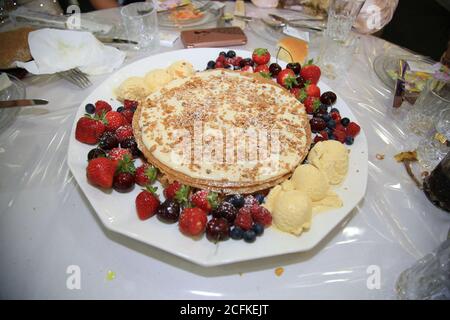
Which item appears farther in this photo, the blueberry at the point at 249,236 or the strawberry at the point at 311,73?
the strawberry at the point at 311,73

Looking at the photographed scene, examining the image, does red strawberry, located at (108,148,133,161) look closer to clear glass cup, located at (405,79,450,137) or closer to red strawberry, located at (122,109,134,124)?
red strawberry, located at (122,109,134,124)

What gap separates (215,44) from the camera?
2.34 metres

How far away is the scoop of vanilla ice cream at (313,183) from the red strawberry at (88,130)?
0.97 m

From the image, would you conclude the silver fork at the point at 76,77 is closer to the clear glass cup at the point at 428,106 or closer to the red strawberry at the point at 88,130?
the red strawberry at the point at 88,130

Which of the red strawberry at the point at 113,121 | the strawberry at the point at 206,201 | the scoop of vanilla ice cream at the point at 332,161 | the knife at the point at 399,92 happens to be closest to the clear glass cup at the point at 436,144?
the knife at the point at 399,92

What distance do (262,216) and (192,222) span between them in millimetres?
277

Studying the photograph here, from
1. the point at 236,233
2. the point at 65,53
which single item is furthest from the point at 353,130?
the point at 65,53

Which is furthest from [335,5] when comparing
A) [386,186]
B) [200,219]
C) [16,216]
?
[16,216]

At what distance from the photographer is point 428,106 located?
1814 millimetres

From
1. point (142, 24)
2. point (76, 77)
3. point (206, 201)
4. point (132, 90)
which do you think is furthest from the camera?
point (142, 24)

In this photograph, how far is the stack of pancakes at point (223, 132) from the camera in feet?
4.79

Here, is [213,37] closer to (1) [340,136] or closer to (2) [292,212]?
(1) [340,136]
